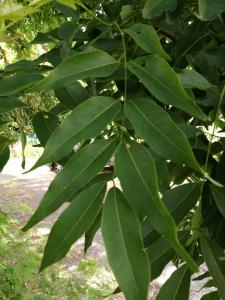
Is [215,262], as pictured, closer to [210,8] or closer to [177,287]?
[177,287]

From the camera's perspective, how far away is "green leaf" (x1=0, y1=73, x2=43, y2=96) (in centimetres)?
46

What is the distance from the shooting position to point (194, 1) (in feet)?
1.88

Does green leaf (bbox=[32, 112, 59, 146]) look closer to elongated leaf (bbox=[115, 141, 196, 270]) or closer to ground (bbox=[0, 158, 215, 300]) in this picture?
elongated leaf (bbox=[115, 141, 196, 270])

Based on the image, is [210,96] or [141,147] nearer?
[141,147]

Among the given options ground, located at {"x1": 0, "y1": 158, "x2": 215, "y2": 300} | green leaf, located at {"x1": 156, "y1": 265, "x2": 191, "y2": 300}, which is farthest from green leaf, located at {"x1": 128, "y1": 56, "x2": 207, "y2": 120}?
ground, located at {"x1": 0, "y1": 158, "x2": 215, "y2": 300}

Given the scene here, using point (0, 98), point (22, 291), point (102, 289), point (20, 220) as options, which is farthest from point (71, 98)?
point (20, 220)

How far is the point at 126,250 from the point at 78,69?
0.17 meters

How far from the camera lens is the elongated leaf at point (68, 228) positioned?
36cm

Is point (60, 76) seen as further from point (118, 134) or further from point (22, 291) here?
point (22, 291)

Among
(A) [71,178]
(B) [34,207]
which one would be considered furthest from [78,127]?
(B) [34,207]

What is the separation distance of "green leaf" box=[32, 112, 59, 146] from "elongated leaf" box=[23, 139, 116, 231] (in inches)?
6.9

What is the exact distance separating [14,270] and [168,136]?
1923 mm

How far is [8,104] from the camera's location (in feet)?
1.65

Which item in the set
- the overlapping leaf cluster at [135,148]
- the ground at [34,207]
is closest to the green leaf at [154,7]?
the overlapping leaf cluster at [135,148]
